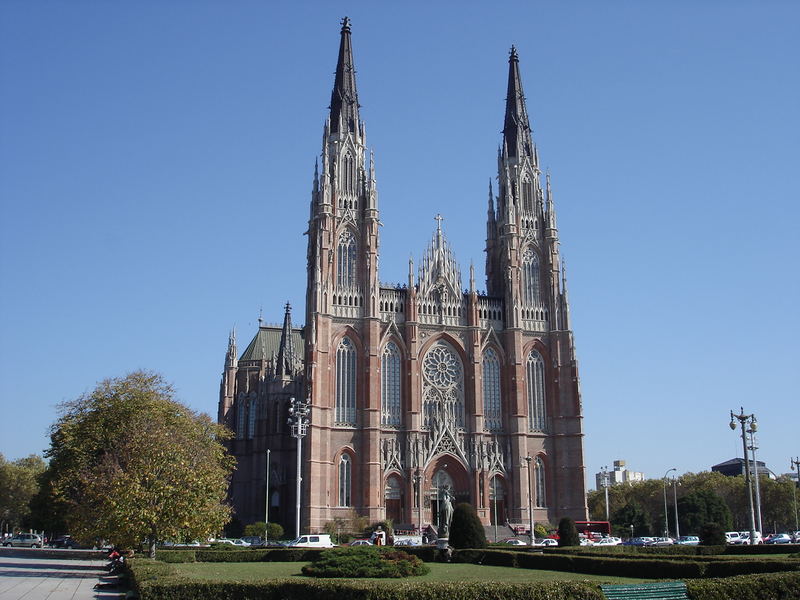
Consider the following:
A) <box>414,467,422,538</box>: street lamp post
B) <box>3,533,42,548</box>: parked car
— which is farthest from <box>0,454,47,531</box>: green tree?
<box>414,467,422,538</box>: street lamp post

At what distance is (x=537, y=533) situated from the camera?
248ft

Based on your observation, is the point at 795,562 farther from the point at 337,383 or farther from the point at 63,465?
the point at 337,383

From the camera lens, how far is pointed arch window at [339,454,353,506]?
75375 millimetres

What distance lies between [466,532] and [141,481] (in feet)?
61.8

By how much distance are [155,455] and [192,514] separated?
337 cm

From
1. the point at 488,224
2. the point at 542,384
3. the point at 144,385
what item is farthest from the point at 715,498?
the point at 144,385

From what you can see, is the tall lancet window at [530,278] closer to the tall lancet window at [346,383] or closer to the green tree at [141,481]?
the tall lancet window at [346,383]

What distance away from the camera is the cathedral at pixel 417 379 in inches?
3012

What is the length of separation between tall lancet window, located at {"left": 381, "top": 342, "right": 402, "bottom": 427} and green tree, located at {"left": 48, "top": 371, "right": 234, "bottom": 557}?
28992mm

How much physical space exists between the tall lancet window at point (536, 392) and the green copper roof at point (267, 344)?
2967 centimetres

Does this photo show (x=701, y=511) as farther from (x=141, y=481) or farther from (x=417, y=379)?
(x=141, y=481)

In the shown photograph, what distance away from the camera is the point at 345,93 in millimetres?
88875

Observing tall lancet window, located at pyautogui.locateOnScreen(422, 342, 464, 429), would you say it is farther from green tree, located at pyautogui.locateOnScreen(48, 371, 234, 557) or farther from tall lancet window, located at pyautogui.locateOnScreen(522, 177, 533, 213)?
green tree, located at pyautogui.locateOnScreen(48, 371, 234, 557)

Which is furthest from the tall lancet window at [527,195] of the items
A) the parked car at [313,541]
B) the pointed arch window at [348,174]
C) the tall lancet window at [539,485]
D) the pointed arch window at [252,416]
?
the parked car at [313,541]
